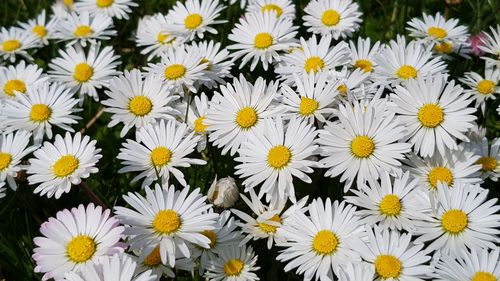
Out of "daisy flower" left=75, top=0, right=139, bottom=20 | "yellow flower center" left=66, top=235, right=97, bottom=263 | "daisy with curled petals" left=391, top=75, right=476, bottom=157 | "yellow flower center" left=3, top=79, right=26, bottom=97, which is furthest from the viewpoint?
"daisy flower" left=75, top=0, right=139, bottom=20

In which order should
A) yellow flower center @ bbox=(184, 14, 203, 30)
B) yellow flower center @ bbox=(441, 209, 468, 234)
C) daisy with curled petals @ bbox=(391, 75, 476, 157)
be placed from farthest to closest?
yellow flower center @ bbox=(184, 14, 203, 30)
daisy with curled petals @ bbox=(391, 75, 476, 157)
yellow flower center @ bbox=(441, 209, 468, 234)

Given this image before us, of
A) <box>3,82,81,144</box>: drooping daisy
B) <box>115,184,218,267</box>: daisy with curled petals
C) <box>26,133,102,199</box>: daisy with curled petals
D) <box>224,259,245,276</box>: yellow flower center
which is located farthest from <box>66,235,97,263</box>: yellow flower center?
<box>3,82,81,144</box>: drooping daisy

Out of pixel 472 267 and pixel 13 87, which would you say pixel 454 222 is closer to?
pixel 472 267

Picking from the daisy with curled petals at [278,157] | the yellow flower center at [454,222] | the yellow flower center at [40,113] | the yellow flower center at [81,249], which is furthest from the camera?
the yellow flower center at [40,113]

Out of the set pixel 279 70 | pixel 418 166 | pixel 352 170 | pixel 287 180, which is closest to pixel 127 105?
pixel 279 70

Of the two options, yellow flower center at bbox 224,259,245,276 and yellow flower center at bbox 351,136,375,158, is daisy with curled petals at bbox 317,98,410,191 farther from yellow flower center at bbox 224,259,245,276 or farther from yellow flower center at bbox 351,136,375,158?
yellow flower center at bbox 224,259,245,276

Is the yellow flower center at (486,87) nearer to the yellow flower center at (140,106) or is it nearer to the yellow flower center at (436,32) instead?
the yellow flower center at (436,32)

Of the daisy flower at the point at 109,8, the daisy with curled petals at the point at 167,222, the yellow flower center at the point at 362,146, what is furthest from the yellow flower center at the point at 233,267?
the daisy flower at the point at 109,8
